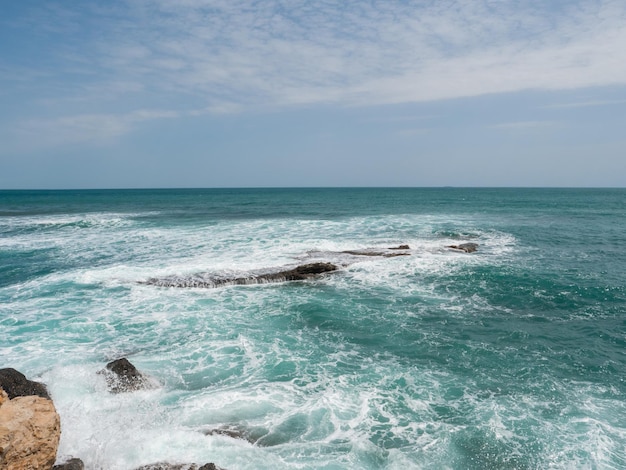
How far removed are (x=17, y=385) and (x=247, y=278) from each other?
10.9m

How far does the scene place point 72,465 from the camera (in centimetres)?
698

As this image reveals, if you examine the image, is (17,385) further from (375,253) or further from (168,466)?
(375,253)

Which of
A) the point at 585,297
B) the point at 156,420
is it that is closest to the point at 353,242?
the point at 585,297

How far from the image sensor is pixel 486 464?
7801mm

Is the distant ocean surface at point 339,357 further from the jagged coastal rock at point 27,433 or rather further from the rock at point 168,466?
the jagged coastal rock at point 27,433

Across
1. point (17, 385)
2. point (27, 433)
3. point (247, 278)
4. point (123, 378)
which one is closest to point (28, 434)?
point (27, 433)

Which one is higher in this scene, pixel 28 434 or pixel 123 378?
pixel 28 434

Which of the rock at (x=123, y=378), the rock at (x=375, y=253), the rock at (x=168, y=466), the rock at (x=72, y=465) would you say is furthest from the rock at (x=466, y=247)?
the rock at (x=72, y=465)

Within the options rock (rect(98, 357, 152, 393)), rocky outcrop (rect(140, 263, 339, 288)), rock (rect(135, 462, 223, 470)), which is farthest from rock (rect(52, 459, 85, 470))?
rocky outcrop (rect(140, 263, 339, 288))

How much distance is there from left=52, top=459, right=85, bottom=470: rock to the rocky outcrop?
11.7m

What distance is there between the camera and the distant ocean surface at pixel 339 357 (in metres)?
8.15

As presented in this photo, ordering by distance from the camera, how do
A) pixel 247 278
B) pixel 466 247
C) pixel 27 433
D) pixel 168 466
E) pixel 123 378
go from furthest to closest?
pixel 466 247
pixel 247 278
pixel 123 378
pixel 168 466
pixel 27 433

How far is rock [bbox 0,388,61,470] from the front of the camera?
5.66m

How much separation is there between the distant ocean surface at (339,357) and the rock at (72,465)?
479 mm
